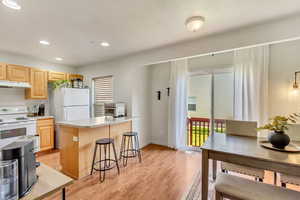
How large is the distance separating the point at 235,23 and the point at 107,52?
2.66m

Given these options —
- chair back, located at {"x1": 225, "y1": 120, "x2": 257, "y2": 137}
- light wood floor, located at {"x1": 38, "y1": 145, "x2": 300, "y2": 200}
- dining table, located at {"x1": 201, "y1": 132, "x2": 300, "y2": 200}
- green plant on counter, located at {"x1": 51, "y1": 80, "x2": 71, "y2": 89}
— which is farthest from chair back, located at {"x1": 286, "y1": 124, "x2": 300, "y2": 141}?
green plant on counter, located at {"x1": 51, "y1": 80, "x2": 71, "y2": 89}

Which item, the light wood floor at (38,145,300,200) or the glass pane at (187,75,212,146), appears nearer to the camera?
the light wood floor at (38,145,300,200)

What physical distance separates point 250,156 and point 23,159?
190cm

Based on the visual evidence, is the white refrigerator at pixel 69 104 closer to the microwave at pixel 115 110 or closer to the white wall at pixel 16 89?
the white wall at pixel 16 89

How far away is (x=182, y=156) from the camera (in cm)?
351

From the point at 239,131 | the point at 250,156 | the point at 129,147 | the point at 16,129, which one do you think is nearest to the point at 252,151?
the point at 250,156

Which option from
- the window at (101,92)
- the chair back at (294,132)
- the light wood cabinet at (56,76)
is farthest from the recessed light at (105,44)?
the chair back at (294,132)

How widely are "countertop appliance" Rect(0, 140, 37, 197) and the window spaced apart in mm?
3274

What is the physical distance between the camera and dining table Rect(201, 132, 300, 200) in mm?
1329

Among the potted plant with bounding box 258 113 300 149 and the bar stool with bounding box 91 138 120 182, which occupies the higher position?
the potted plant with bounding box 258 113 300 149

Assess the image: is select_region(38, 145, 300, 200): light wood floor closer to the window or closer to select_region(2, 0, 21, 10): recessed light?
the window

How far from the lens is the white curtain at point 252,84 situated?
3004 mm

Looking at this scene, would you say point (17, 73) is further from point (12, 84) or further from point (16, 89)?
point (16, 89)

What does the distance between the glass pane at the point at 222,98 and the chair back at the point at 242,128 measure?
3.72 ft
